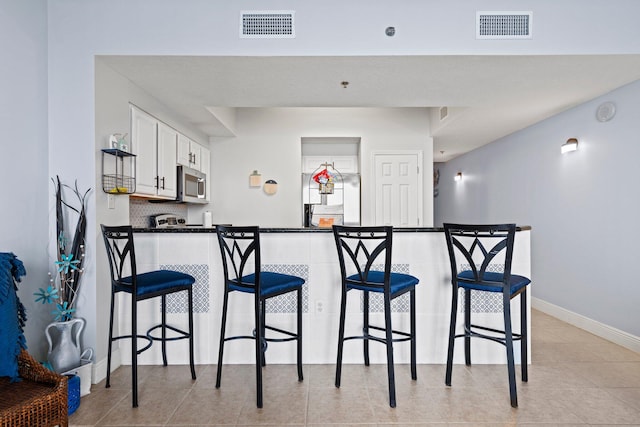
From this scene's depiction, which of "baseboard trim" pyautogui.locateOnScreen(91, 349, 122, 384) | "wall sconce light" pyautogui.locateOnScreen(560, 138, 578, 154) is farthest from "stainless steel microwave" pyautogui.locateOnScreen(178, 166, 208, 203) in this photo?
"wall sconce light" pyautogui.locateOnScreen(560, 138, 578, 154)

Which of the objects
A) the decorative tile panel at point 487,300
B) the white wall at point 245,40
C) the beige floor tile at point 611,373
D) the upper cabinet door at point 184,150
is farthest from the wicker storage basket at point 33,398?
the beige floor tile at point 611,373

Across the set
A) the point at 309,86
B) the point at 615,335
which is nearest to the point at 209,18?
the point at 309,86

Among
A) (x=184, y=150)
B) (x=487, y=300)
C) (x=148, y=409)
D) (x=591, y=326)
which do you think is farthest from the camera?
(x=184, y=150)

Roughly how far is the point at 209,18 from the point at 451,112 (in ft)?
9.93

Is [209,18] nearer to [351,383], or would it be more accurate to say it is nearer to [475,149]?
[351,383]

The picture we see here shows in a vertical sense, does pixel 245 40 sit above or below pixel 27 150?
above

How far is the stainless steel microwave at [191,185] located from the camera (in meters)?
4.12

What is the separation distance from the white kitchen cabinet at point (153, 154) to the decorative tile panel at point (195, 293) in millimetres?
870

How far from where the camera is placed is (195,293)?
9.45 ft

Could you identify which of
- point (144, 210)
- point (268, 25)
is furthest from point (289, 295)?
point (144, 210)

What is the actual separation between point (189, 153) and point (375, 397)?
348 centimetres

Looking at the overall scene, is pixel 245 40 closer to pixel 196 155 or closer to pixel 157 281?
pixel 157 281

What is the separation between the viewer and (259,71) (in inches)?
114

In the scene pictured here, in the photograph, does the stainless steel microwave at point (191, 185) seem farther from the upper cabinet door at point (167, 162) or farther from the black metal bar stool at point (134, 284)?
the black metal bar stool at point (134, 284)
